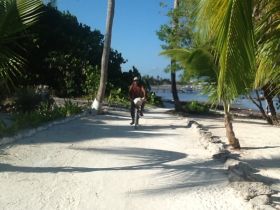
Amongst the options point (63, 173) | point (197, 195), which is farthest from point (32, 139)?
point (197, 195)

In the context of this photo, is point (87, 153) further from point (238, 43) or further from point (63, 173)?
point (238, 43)

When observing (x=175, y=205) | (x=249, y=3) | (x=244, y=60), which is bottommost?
(x=175, y=205)

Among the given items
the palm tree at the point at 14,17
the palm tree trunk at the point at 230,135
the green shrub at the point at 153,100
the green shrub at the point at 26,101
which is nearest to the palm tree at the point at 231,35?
the palm tree at the point at 14,17

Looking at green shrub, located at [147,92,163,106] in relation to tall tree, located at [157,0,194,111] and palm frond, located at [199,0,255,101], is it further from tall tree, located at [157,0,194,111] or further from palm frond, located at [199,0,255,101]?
palm frond, located at [199,0,255,101]

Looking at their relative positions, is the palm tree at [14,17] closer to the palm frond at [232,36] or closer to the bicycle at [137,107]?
the palm frond at [232,36]

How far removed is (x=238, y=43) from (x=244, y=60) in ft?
0.59

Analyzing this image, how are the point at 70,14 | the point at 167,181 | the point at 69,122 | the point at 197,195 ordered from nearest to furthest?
the point at 197,195 < the point at 167,181 < the point at 69,122 < the point at 70,14

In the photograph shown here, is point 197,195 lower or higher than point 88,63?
lower

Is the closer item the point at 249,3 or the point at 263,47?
the point at 249,3

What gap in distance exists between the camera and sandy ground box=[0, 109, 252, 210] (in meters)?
6.52

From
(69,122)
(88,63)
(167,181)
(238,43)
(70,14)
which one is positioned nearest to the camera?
(238,43)

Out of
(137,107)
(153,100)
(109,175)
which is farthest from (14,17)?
(153,100)

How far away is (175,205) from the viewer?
6.49 m

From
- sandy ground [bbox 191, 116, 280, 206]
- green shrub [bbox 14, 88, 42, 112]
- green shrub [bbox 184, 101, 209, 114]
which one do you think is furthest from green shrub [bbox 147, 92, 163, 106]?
green shrub [bbox 14, 88, 42, 112]
